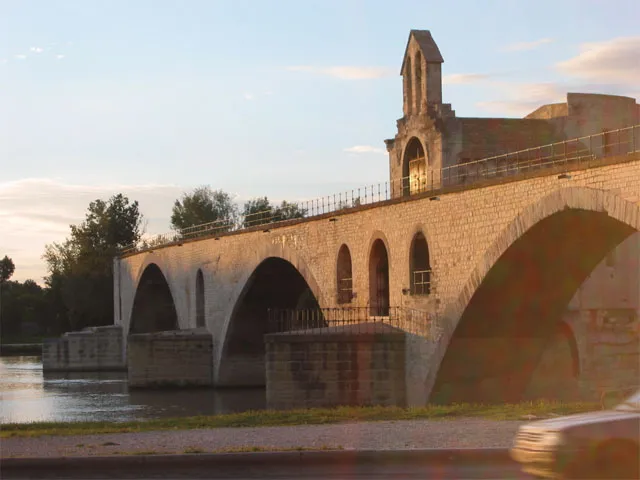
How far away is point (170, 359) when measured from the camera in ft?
162

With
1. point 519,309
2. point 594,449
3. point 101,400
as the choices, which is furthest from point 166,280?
point 594,449

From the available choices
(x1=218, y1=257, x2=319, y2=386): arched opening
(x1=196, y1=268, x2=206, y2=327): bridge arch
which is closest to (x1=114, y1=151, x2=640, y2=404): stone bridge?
(x1=218, y1=257, x2=319, y2=386): arched opening

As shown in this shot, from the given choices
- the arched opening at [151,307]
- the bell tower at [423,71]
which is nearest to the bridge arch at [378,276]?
the bell tower at [423,71]

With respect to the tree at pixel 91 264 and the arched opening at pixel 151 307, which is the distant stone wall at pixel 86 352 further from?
the tree at pixel 91 264

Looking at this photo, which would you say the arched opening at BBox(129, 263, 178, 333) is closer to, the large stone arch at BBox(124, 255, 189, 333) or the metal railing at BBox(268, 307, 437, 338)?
the large stone arch at BBox(124, 255, 189, 333)

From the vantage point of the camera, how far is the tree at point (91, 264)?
289ft

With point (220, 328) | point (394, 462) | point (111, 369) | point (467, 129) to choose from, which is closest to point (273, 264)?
point (220, 328)

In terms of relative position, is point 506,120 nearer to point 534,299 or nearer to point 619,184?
point 534,299

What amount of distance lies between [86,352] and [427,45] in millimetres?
35985

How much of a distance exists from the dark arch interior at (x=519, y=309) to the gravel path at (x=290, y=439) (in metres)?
10.1

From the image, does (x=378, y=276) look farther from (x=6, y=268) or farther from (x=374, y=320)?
(x=6, y=268)

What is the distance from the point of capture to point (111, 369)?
6719 cm

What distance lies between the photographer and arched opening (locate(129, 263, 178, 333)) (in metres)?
67.1

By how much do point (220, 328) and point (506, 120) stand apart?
678 inches
